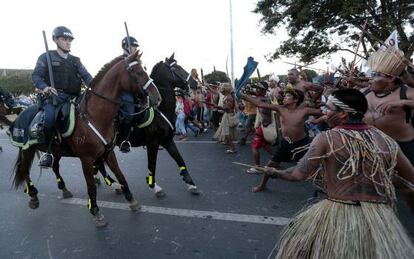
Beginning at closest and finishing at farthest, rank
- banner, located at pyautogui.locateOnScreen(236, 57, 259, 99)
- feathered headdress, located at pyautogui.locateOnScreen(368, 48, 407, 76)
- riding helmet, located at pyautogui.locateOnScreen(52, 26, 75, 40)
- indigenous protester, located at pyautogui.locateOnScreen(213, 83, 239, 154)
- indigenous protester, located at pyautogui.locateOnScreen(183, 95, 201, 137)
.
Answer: feathered headdress, located at pyautogui.locateOnScreen(368, 48, 407, 76) < banner, located at pyautogui.locateOnScreen(236, 57, 259, 99) < riding helmet, located at pyautogui.locateOnScreen(52, 26, 75, 40) < indigenous protester, located at pyautogui.locateOnScreen(213, 83, 239, 154) < indigenous protester, located at pyautogui.locateOnScreen(183, 95, 201, 137)

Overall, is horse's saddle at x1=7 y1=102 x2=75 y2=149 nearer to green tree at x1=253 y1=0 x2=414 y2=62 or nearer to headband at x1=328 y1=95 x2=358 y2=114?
headband at x1=328 y1=95 x2=358 y2=114

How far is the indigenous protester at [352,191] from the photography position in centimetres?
214

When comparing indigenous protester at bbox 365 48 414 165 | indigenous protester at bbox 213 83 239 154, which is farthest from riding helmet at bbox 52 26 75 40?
indigenous protester at bbox 213 83 239 154

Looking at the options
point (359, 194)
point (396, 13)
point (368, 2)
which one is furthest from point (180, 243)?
point (396, 13)

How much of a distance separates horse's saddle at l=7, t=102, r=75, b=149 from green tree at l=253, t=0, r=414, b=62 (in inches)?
419

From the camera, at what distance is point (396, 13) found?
532 inches

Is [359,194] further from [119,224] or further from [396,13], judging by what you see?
[396,13]

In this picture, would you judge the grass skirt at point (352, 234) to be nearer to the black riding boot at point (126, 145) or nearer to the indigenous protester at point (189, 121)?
the black riding boot at point (126, 145)

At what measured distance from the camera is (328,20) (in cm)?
1491

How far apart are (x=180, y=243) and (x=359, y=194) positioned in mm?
2106

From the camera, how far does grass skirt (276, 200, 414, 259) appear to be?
212 centimetres

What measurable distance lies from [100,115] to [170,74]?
5.65 feet

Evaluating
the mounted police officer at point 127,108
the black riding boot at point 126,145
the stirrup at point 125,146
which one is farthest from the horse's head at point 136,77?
the stirrup at point 125,146

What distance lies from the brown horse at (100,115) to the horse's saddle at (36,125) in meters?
0.10
